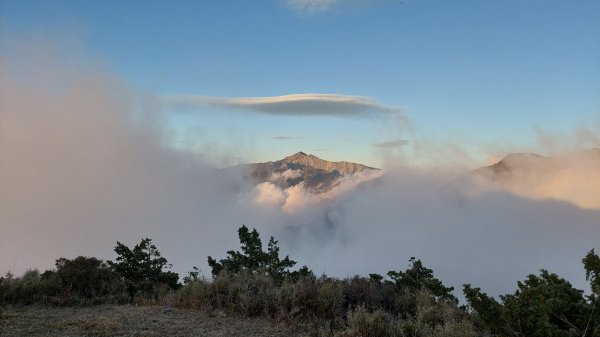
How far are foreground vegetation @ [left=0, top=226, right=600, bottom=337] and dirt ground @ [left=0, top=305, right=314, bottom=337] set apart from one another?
1.40ft

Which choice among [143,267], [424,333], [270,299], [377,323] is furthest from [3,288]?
[424,333]

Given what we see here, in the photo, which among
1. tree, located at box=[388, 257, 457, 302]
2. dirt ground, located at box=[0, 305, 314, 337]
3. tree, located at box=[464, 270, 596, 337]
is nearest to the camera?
tree, located at box=[464, 270, 596, 337]

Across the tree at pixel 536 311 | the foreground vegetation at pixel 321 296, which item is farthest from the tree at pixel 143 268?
the tree at pixel 536 311

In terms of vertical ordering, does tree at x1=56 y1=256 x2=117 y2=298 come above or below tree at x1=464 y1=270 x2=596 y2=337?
above

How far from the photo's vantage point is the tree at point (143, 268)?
1548 centimetres

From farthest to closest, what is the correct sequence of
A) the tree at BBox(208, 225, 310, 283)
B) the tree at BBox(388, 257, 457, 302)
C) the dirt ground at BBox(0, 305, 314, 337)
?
the tree at BBox(208, 225, 310, 283) < the tree at BBox(388, 257, 457, 302) < the dirt ground at BBox(0, 305, 314, 337)

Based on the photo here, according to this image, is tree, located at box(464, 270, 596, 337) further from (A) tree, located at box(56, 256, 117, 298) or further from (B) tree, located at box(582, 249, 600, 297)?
(A) tree, located at box(56, 256, 117, 298)

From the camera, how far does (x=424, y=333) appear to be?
8586 millimetres

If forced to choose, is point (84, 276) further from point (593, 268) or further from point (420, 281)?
point (593, 268)

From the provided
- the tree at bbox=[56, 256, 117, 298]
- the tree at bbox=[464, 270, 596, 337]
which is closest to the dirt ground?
the tree at bbox=[56, 256, 117, 298]

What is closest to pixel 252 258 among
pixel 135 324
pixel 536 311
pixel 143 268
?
pixel 143 268

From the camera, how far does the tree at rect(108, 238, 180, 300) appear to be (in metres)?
15.5

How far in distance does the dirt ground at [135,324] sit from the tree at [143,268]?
3892 mm

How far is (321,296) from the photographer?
11.1 metres
